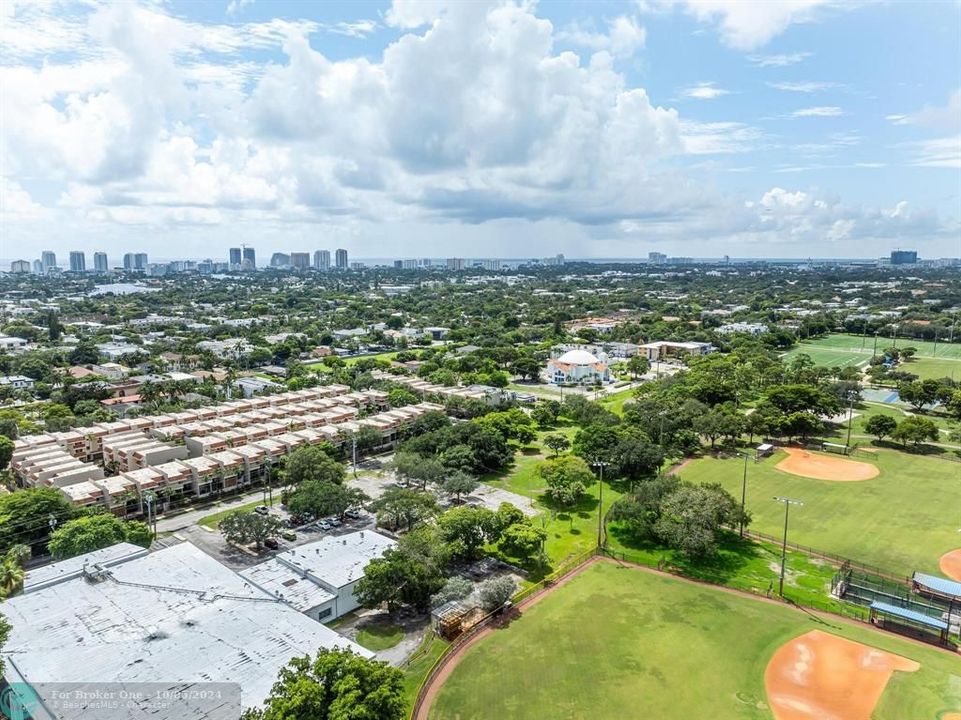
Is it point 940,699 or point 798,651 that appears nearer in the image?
point 940,699

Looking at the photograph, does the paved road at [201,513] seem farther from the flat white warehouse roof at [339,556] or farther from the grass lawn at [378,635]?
the grass lawn at [378,635]

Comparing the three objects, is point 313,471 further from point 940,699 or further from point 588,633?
point 940,699

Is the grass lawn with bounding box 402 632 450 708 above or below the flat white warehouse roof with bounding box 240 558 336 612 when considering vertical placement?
below

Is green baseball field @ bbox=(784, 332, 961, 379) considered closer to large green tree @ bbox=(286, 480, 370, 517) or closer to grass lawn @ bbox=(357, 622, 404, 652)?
large green tree @ bbox=(286, 480, 370, 517)

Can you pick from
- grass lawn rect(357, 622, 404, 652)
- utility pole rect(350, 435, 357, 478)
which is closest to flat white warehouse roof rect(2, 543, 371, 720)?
grass lawn rect(357, 622, 404, 652)

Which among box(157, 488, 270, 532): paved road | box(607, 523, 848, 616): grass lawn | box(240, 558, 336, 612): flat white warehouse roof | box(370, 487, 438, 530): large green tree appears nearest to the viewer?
box(240, 558, 336, 612): flat white warehouse roof

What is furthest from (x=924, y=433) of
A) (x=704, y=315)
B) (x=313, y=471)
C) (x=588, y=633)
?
(x=704, y=315)

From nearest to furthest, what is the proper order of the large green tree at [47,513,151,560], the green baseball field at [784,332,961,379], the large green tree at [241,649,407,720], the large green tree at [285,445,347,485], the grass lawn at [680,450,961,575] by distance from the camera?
1. the large green tree at [241,649,407,720]
2. the large green tree at [47,513,151,560]
3. the grass lawn at [680,450,961,575]
4. the large green tree at [285,445,347,485]
5. the green baseball field at [784,332,961,379]
